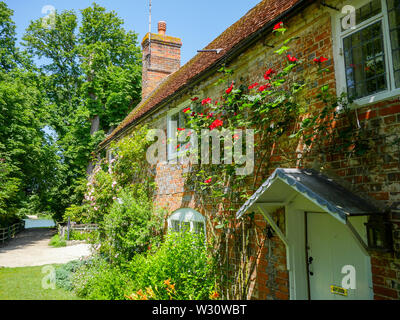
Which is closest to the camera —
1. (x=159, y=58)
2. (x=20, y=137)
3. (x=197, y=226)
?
(x=197, y=226)

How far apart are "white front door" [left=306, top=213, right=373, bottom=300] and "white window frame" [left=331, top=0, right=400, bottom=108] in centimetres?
145

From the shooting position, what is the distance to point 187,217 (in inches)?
300

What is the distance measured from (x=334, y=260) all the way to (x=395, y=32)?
295 cm

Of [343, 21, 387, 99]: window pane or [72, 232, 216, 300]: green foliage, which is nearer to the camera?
[343, 21, 387, 99]: window pane

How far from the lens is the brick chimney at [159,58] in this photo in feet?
52.4

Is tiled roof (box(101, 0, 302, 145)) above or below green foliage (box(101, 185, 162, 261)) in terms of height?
above

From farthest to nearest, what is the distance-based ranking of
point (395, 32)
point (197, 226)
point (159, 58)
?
point (159, 58) < point (197, 226) < point (395, 32)

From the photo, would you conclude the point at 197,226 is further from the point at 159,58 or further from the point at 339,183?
the point at 159,58

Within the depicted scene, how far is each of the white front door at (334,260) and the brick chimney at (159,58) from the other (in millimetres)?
13406

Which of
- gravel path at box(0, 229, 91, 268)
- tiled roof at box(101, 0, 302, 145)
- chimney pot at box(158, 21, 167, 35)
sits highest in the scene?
chimney pot at box(158, 21, 167, 35)

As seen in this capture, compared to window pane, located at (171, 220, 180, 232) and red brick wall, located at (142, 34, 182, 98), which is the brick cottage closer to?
window pane, located at (171, 220, 180, 232)

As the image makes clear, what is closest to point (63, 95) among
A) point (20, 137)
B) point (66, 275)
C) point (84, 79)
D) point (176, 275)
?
point (84, 79)

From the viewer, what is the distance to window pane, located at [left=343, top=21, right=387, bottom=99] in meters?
3.71

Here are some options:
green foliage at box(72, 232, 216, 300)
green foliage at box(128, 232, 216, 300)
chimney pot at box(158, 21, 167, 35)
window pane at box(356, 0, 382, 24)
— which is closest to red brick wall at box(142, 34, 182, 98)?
chimney pot at box(158, 21, 167, 35)
